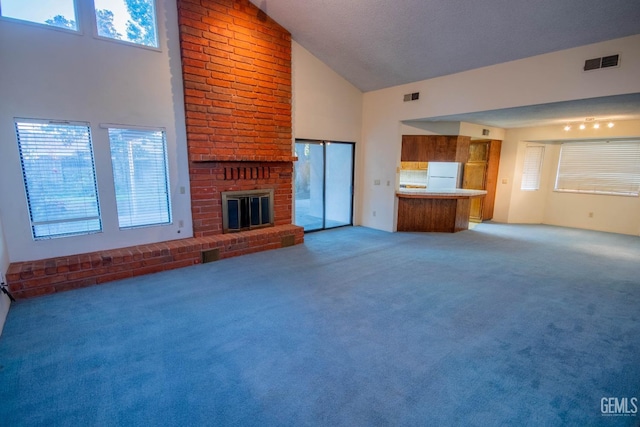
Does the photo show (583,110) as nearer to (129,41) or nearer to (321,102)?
(321,102)

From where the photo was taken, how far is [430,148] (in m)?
6.37

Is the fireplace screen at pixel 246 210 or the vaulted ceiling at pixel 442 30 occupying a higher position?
the vaulted ceiling at pixel 442 30

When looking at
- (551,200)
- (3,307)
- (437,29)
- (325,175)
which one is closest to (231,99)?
(325,175)

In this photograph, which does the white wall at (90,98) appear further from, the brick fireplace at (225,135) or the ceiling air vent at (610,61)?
the ceiling air vent at (610,61)

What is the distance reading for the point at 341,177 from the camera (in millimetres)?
6973

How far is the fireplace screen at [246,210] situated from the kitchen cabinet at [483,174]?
5413 mm

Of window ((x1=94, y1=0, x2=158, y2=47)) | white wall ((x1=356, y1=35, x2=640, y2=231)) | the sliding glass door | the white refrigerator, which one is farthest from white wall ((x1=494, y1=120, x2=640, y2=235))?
window ((x1=94, y1=0, x2=158, y2=47))

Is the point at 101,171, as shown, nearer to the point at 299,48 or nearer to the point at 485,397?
the point at 299,48

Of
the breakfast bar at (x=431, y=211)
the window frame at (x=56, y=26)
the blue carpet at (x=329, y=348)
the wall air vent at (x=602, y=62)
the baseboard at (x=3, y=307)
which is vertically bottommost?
the blue carpet at (x=329, y=348)

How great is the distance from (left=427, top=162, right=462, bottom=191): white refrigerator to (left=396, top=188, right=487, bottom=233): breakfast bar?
46.9 inches

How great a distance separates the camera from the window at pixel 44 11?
3.19 metres

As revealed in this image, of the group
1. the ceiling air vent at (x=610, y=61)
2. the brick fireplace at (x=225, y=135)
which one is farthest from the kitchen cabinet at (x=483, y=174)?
the brick fireplace at (x=225, y=135)

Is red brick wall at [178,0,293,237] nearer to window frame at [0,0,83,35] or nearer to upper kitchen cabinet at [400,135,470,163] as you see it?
window frame at [0,0,83,35]

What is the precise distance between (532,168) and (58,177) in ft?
31.2
